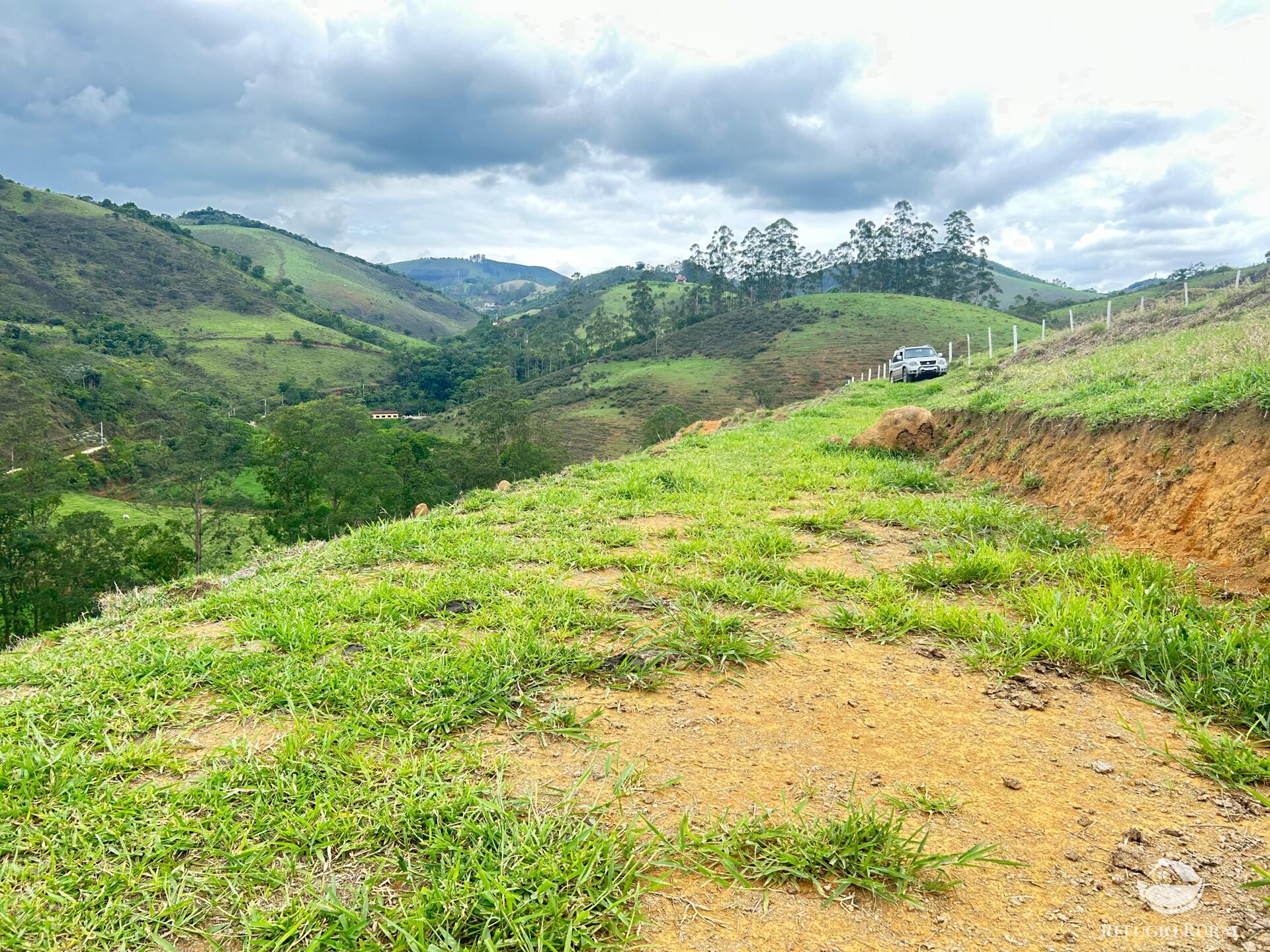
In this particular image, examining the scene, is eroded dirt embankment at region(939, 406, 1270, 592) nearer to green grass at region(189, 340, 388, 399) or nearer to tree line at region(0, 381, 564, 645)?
tree line at region(0, 381, 564, 645)

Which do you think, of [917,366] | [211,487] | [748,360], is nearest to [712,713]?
[917,366]

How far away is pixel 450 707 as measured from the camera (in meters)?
2.58

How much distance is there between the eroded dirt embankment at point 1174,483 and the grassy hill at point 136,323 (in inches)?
2655

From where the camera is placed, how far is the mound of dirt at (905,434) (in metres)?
9.09

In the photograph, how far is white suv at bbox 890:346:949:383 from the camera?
21828 mm

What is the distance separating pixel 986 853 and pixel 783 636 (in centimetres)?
155

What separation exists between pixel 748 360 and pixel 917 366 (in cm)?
4716

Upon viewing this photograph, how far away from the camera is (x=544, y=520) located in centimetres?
581

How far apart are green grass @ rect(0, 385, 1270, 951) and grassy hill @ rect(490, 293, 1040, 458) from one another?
140 feet

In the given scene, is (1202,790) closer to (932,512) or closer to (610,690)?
(610,690)

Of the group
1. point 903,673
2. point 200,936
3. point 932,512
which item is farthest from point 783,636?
point 932,512

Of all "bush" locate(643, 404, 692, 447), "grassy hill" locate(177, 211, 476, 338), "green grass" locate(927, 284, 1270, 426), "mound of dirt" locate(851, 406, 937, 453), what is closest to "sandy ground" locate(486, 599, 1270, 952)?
"green grass" locate(927, 284, 1270, 426)

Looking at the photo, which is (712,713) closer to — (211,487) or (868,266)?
(211,487)

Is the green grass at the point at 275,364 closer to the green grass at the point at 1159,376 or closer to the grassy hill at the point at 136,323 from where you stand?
the grassy hill at the point at 136,323
